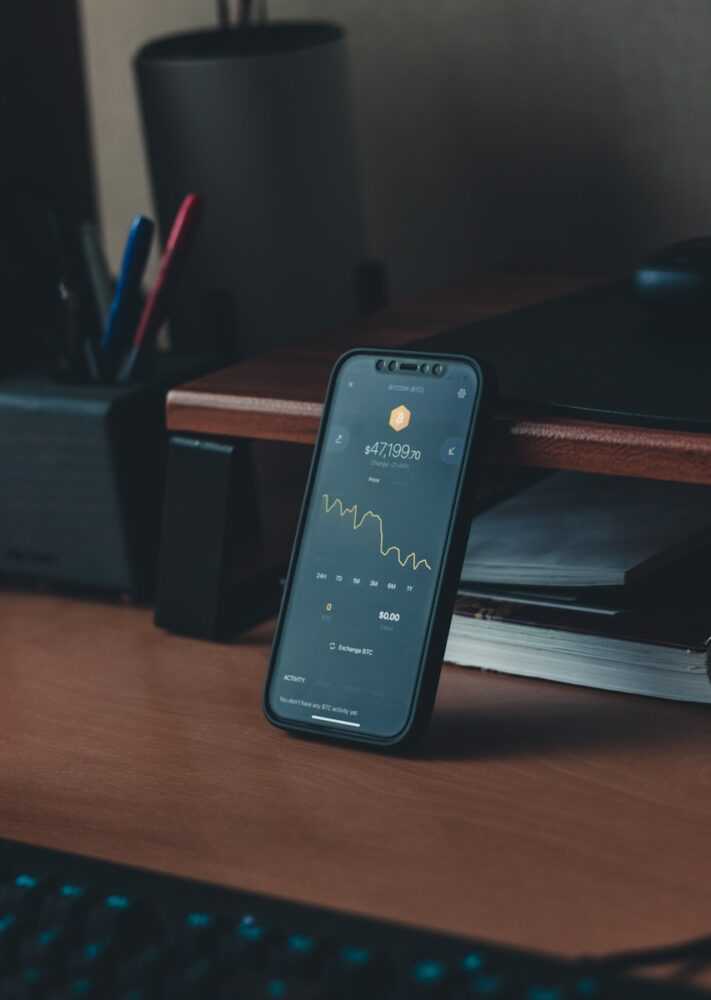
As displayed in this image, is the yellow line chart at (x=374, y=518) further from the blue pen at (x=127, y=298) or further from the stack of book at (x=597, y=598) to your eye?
the blue pen at (x=127, y=298)

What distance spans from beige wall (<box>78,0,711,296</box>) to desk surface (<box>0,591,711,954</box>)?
18.4 inches

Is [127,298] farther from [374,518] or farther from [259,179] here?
[374,518]

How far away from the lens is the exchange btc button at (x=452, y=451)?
26.6 inches

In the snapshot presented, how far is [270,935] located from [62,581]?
0.44m

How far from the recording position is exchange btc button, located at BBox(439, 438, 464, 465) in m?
0.68

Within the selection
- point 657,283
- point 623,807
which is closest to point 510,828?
point 623,807

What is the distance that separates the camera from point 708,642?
674 millimetres

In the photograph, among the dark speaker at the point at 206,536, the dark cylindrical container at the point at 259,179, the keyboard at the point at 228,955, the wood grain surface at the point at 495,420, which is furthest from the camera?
the dark cylindrical container at the point at 259,179

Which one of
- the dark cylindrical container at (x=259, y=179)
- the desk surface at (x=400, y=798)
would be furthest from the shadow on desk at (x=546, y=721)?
the dark cylindrical container at (x=259, y=179)

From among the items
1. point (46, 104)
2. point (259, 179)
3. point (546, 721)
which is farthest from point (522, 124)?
point (546, 721)

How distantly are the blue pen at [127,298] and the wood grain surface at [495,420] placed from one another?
3.6 inches

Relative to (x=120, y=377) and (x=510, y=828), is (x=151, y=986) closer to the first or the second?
(x=510, y=828)

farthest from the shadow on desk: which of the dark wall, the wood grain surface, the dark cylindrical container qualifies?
the dark wall

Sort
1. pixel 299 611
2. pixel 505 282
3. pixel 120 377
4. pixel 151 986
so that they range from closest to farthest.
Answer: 1. pixel 151 986
2. pixel 299 611
3. pixel 120 377
4. pixel 505 282
